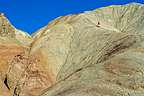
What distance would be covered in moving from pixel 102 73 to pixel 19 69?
20.2 meters

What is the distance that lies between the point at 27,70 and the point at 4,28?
41.2ft

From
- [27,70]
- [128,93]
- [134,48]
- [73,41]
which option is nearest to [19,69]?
[27,70]

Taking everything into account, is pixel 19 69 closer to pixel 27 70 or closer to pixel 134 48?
pixel 27 70

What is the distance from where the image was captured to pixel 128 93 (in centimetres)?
3108

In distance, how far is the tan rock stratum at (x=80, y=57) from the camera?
3347 cm

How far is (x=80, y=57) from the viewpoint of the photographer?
53219 millimetres

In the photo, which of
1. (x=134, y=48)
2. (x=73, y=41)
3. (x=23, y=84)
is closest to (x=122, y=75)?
(x=134, y=48)

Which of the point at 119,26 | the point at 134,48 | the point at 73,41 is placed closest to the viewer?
the point at 134,48

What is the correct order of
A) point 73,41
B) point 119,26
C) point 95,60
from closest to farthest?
point 95,60 → point 73,41 → point 119,26

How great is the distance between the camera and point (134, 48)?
38.2 meters

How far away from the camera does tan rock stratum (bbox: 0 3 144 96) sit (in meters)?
33.5

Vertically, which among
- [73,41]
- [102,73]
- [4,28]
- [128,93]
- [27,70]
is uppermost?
[4,28]

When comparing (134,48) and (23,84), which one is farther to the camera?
(23,84)

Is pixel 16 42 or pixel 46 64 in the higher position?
pixel 16 42
